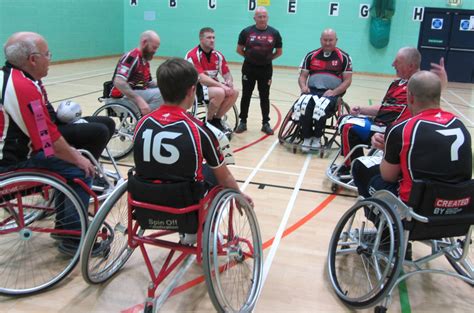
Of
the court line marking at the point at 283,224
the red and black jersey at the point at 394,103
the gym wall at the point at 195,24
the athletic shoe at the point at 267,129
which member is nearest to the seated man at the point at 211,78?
the athletic shoe at the point at 267,129

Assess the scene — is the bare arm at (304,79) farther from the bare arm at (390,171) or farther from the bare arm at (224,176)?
the bare arm at (224,176)

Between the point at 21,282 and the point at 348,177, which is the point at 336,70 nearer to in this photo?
the point at 348,177

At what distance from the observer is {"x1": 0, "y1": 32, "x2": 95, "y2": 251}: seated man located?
73.0 inches

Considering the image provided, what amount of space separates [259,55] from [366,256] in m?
2.93

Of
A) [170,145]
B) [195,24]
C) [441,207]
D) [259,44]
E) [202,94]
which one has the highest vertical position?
[195,24]

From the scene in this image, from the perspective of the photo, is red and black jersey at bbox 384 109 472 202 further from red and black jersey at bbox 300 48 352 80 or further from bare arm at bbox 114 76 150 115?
red and black jersey at bbox 300 48 352 80

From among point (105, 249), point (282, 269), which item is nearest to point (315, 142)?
point (282, 269)

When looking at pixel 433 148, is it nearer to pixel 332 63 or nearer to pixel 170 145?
pixel 170 145

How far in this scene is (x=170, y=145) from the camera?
158 cm

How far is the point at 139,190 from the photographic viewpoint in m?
1.60

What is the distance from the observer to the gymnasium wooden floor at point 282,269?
1.84m

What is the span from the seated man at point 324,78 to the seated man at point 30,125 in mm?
2443

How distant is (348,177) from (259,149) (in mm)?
1176

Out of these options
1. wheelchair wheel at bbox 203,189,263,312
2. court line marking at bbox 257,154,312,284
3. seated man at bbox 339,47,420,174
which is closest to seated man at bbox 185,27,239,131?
court line marking at bbox 257,154,312,284
